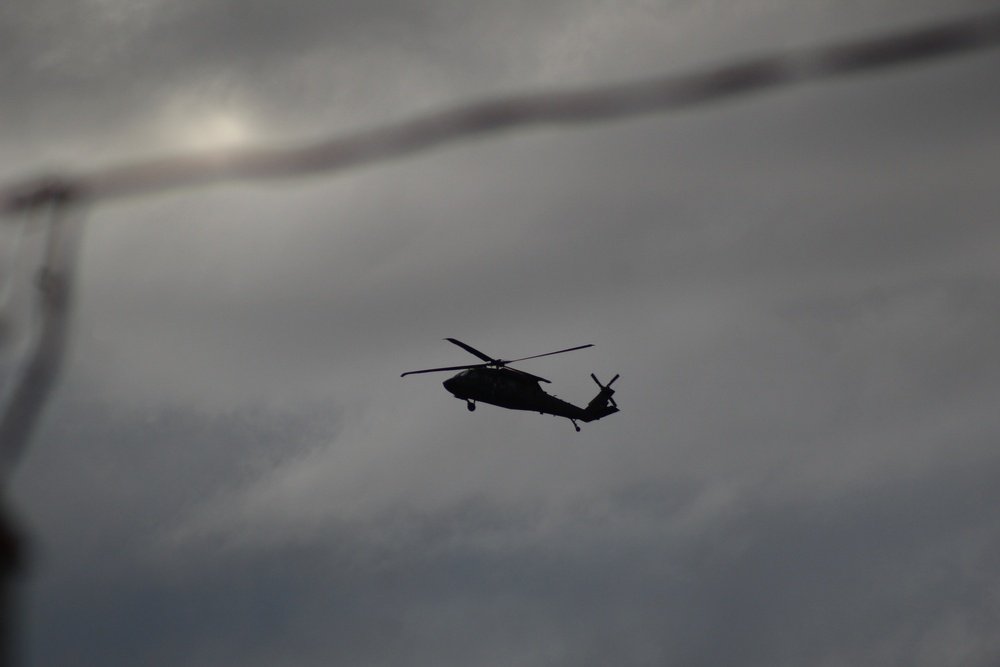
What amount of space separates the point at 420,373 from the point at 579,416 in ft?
49.7

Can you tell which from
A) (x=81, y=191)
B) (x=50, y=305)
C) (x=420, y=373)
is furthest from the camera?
(x=420, y=373)

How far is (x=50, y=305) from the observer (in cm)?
672

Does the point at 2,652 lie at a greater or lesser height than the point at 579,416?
lesser

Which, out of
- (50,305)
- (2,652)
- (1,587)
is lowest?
(2,652)

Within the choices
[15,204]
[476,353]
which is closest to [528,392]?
[476,353]

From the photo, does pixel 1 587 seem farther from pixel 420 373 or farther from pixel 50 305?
pixel 420 373

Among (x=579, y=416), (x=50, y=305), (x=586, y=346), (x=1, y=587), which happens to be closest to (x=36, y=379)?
(x=50, y=305)

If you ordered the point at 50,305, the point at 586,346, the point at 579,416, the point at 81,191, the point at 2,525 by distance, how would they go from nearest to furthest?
the point at 2,525 → the point at 50,305 → the point at 81,191 → the point at 586,346 → the point at 579,416

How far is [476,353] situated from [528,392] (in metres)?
5.23

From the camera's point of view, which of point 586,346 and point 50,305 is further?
point 586,346

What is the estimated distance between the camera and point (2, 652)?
4859 mm

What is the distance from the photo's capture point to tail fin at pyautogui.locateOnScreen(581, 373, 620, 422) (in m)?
80.1

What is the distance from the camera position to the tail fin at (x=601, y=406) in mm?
80062

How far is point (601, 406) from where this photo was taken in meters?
80.6
